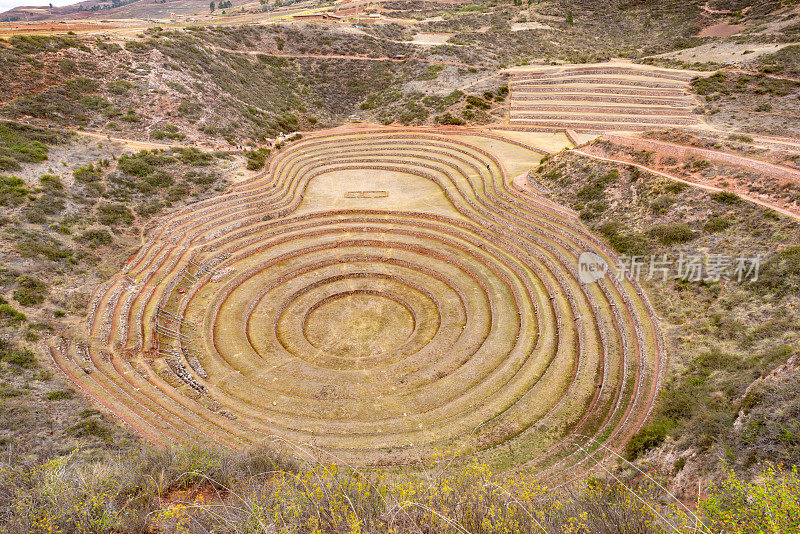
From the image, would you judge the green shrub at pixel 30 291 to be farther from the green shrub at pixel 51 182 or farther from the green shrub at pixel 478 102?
the green shrub at pixel 478 102

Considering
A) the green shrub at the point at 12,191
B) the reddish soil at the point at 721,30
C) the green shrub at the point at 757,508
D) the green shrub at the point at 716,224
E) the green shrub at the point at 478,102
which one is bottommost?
the green shrub at the point at 757,508

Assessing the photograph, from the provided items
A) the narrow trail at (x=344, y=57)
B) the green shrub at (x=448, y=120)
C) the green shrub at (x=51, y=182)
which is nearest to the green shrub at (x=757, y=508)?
the green shrub at (x=51, y=182)

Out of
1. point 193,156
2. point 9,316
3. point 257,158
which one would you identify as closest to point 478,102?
point 257,158

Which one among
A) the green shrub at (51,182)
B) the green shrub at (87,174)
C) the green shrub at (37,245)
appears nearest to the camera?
the green shrub at (37,245)

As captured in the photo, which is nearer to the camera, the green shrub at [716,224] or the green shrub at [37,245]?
the green shrub at [716,224]

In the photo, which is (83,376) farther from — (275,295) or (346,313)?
(346,313)

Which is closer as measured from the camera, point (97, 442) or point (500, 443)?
point (97, 442)

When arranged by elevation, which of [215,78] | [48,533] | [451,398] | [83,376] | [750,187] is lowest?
[451,398]

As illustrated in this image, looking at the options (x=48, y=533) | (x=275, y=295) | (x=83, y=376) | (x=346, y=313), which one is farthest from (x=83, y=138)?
(x=48, y=533)
